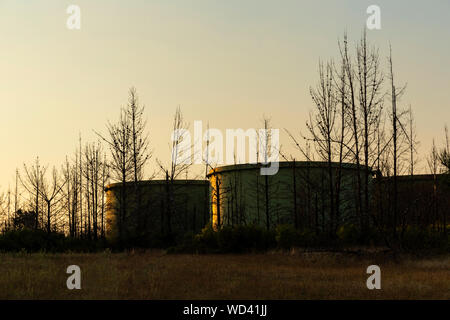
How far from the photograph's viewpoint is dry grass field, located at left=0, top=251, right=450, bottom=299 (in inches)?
340

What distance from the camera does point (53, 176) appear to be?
29.8 meters

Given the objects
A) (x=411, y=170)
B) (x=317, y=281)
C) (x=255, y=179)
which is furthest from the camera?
(x=255, y=179)

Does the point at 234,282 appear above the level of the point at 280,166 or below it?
below

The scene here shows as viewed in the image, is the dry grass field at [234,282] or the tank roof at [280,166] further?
the tank roof at [280,166]

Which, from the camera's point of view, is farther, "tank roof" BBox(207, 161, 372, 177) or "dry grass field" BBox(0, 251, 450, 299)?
"tank roof" BBox(207, 161, 372, 177)

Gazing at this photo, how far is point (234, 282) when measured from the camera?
9977 mm

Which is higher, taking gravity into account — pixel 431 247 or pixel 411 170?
pixel 411 170

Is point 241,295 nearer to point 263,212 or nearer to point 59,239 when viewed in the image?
point 59,239

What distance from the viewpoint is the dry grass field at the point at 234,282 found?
340 inches

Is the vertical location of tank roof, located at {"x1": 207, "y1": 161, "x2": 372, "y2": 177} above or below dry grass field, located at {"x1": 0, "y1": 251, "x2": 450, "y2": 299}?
above

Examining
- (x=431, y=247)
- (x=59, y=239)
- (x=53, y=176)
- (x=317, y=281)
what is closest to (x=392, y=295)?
(x=317, y=281)

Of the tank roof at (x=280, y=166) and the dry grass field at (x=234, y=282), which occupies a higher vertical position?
the tank roof at (x=280, y=166)

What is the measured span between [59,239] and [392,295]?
18235 mm
